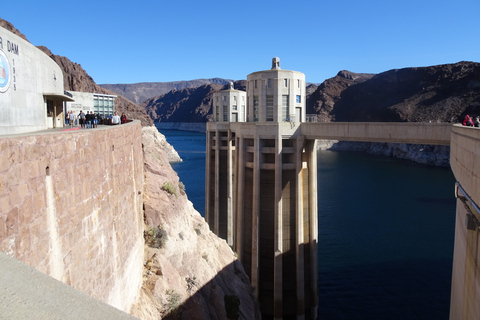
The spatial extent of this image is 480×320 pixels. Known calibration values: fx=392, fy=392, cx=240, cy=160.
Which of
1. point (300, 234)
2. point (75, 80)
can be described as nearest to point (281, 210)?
point (300, 234)

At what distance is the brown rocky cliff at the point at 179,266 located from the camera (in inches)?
456

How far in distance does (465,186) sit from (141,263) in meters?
9.40

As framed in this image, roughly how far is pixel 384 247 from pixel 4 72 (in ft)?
106

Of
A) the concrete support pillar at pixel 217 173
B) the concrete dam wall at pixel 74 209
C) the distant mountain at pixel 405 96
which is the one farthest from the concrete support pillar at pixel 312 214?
the distant mountain at pixel 405 96

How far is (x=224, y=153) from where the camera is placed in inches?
1337

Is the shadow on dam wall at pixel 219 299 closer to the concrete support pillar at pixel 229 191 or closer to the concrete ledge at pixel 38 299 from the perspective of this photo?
the concrete ledge at pixel 38 299

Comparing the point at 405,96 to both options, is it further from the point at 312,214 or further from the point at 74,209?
the point at 74,209

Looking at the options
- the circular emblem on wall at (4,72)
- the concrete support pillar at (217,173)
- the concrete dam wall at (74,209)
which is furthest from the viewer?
the concrete support pillar at (217,173)

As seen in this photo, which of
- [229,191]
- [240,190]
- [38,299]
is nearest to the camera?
[38,299]

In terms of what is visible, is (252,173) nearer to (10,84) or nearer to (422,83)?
(10,84)

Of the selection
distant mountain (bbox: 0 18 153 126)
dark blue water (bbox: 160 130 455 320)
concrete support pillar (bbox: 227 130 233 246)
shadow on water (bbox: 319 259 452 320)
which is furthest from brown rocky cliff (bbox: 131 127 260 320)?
distant mountain (bbox: 0 18 153 126)

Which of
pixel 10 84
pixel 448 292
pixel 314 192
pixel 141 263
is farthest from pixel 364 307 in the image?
pixel 10 84

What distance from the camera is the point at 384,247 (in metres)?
33.6

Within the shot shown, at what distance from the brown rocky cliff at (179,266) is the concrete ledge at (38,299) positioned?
7.11 m
